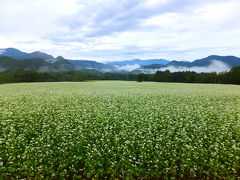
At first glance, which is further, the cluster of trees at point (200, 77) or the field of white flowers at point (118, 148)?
the cluster of trees at point (200, 77)

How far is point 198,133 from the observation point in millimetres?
11195

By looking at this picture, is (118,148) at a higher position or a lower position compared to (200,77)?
lower

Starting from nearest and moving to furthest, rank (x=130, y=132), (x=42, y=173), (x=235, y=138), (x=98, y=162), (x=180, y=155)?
(x=42, y=173) < (x=98, y=162) < (x=180, y=155) < (x=235, y=138) < (x=130, y=132)

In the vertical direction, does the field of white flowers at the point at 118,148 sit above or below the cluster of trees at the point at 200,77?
below

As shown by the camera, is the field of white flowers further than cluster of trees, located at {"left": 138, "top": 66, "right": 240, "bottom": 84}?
No

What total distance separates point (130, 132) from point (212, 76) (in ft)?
328

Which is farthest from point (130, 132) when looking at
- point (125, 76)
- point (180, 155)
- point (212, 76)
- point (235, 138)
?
point (125, 76)

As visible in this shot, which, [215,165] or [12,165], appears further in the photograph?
[215,165]

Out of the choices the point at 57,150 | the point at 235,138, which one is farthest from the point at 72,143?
the point at 235,138

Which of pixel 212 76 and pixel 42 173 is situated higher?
pixel 212 76

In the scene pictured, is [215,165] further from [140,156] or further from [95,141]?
[95,141]

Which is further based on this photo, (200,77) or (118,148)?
(200,77)

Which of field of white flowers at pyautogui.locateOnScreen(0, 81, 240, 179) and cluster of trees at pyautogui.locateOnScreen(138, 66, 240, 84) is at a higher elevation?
cluster of trees at pyautogui.locateOnScreen(138, 66, 240, 84)

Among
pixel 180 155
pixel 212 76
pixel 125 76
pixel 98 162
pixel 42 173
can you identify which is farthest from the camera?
pixel 125 76
